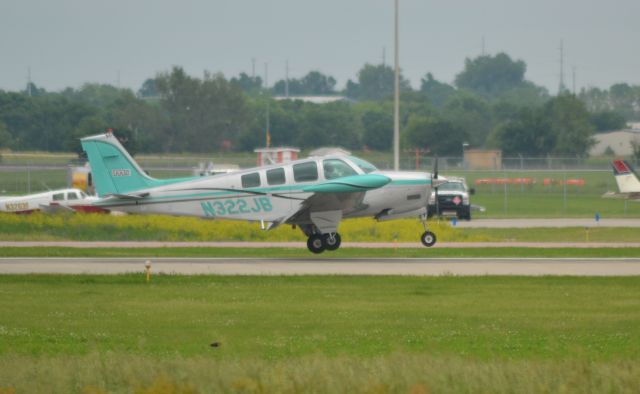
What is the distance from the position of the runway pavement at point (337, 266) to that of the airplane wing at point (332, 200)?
1069 mm

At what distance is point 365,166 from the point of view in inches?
1060

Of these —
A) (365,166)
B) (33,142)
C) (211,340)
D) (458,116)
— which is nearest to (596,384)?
(211,340)

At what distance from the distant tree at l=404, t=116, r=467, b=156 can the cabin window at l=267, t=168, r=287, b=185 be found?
57.4 metres

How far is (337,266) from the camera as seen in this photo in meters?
25.5

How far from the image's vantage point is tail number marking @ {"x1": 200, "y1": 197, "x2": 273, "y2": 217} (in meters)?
27.0

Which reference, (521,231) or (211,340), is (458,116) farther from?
(211,340)

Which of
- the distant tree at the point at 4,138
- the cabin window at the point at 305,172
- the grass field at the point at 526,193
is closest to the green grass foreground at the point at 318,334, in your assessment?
the cabin window at the point at 305,172

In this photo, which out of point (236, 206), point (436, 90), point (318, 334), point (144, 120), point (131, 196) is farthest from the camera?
point (436, 90)

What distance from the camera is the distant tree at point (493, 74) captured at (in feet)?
593

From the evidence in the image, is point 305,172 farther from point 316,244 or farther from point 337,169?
point 316,244

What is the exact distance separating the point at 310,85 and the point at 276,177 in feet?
524

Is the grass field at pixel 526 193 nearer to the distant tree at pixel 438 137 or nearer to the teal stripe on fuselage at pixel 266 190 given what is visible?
the distant tree at pixel 438 137

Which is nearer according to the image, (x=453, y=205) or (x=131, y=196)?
(x=131, y=196)

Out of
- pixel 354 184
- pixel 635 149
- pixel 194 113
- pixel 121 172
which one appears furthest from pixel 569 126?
pixel 121 172
